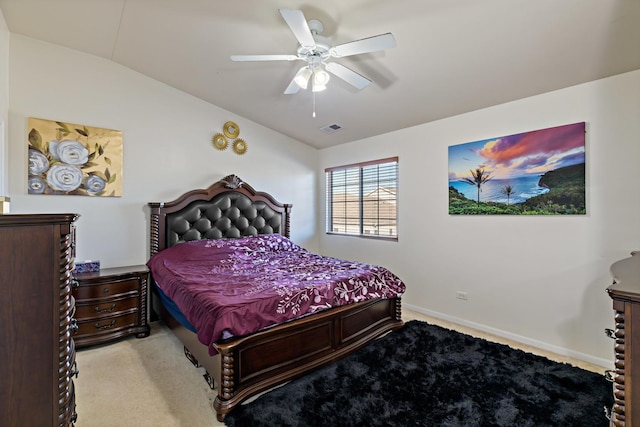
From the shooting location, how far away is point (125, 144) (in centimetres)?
350

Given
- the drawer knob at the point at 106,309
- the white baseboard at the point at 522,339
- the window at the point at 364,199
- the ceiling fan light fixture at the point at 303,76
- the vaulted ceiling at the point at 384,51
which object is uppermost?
the vaulted ceiling at the point at 384,51

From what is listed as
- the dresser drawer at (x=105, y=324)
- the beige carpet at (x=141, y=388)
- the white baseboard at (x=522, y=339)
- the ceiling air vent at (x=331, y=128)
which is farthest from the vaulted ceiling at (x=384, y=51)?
the beige carpet at (x=141, y=388)

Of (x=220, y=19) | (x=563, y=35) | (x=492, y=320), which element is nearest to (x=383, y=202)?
(x=492, y=320)

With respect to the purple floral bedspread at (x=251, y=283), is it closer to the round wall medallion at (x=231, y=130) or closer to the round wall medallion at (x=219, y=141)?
the round wall medallion at (x=219, y=141)

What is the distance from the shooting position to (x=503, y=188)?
124 inches

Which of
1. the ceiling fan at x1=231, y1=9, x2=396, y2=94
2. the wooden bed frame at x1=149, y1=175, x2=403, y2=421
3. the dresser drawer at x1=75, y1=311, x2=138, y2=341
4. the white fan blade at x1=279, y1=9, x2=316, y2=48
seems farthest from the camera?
the dresser drawer at x1=75, y1=311, x2=138, y2=341

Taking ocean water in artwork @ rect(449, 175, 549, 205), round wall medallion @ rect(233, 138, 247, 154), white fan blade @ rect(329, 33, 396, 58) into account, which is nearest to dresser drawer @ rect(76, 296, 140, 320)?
round wall medallion @ rect(233, 138, 247, 154)

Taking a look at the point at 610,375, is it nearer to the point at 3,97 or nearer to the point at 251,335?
the point at 251,335

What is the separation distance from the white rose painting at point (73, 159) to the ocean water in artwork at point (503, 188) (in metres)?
4.00

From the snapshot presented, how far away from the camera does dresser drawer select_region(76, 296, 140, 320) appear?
2824 mm

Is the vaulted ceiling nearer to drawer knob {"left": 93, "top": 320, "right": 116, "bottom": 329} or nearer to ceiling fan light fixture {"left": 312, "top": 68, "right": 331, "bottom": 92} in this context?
ceiling fan light fixture {"left": 312, "top": 68, "right": 331, "bottom": 92}

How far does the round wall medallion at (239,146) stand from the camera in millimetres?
4375

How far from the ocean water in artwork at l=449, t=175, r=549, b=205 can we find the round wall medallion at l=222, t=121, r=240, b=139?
10.00 ft

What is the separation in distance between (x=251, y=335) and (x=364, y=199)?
3.11 metres
